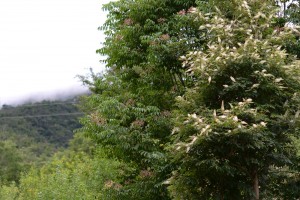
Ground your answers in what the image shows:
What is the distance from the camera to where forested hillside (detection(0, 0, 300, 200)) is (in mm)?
4375

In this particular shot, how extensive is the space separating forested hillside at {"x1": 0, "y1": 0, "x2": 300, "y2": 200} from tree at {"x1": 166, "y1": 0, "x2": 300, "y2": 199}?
11 mm

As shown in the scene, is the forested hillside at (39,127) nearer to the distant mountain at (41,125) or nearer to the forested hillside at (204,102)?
the distant mountain at (41,125)

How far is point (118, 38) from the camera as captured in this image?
7.17 metres

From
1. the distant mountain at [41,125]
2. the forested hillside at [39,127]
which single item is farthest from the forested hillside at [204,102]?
the distant mountain at [41,125]

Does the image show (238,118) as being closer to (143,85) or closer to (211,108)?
(211,108)

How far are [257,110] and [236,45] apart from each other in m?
0.92

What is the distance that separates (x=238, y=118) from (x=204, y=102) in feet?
1.77

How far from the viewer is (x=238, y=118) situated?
429cm

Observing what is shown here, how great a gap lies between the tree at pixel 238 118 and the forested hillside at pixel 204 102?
0.01 meters

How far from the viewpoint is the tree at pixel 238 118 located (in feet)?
14.0

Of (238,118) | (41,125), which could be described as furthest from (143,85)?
(41,125)

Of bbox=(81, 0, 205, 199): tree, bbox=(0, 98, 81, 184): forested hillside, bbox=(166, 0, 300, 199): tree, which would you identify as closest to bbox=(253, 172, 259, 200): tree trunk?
bbox=(166, 0, 300, 199): tree

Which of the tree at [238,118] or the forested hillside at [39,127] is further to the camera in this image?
the forested hillside at [39,127]

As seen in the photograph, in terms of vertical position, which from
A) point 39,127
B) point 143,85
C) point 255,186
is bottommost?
point 39,127
